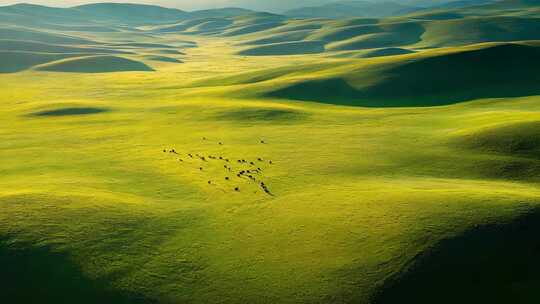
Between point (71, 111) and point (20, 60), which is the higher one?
point (20, 60)

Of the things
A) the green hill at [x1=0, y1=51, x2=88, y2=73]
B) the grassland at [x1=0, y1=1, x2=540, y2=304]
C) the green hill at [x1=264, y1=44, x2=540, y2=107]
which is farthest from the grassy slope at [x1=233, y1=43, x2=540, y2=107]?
the green hill at [x1=0, y1=51, x2=88, y2=73]

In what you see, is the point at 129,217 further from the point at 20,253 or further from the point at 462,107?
the point at 462,107

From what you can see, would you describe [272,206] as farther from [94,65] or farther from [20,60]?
[20,60]

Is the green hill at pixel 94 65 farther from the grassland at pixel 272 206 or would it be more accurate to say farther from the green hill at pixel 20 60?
the grassland at pixel 272 206

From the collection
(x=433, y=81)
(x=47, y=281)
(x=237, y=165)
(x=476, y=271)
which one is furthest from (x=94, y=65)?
(x=476, y=271)

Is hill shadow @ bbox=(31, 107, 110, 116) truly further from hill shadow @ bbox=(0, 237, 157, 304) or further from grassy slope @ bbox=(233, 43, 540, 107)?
hill shadow @ bbox=(0, 237, 157, 304)

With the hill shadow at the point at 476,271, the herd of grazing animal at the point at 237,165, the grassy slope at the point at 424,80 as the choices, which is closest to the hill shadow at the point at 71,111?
the grassy slope at the point at 424,80
